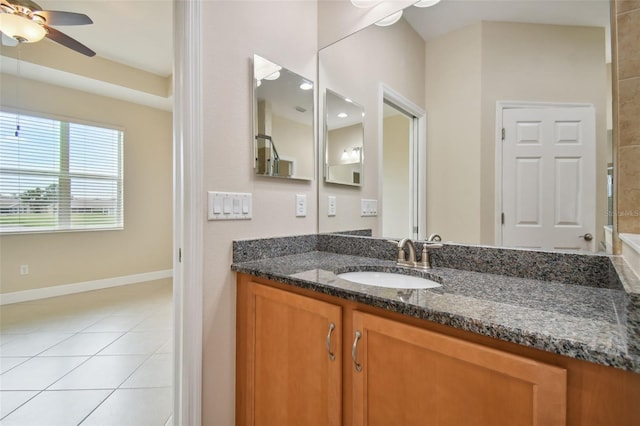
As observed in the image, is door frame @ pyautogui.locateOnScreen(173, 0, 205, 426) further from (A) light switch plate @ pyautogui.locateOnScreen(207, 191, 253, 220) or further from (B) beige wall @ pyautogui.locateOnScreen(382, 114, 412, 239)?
(B) beige wall @ pyautogui.locateOnScreen(382, 114, 412, 239)

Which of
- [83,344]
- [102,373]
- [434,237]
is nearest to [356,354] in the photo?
[434,237]

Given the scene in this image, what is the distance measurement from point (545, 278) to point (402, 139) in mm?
835

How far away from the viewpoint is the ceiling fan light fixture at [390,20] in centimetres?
140

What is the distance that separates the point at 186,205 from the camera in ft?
3.78

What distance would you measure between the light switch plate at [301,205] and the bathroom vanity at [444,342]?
286mm

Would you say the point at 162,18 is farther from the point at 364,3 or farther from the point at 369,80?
A: the point at 369,80

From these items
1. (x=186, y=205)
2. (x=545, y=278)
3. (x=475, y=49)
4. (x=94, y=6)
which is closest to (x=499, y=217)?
(x=545, y=278)

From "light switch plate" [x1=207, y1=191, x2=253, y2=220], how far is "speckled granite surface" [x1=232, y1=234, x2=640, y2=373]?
13cm

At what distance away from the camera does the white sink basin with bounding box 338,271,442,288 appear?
1129 mm

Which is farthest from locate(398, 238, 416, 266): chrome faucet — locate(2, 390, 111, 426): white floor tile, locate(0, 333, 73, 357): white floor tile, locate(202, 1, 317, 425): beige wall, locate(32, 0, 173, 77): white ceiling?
locate(32, 0, 173, 77): white ceiling

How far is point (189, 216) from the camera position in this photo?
45.1 inches

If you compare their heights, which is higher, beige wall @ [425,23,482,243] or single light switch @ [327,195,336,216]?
beige wall @ [425,23,482,243]

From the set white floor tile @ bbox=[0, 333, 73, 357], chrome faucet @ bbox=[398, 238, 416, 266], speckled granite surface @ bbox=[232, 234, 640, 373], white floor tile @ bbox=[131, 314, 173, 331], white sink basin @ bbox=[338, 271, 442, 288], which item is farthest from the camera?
white floor tile @ bbox=[131, 314, 173, 331]

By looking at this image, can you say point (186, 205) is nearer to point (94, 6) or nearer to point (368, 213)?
point (368, 213)
